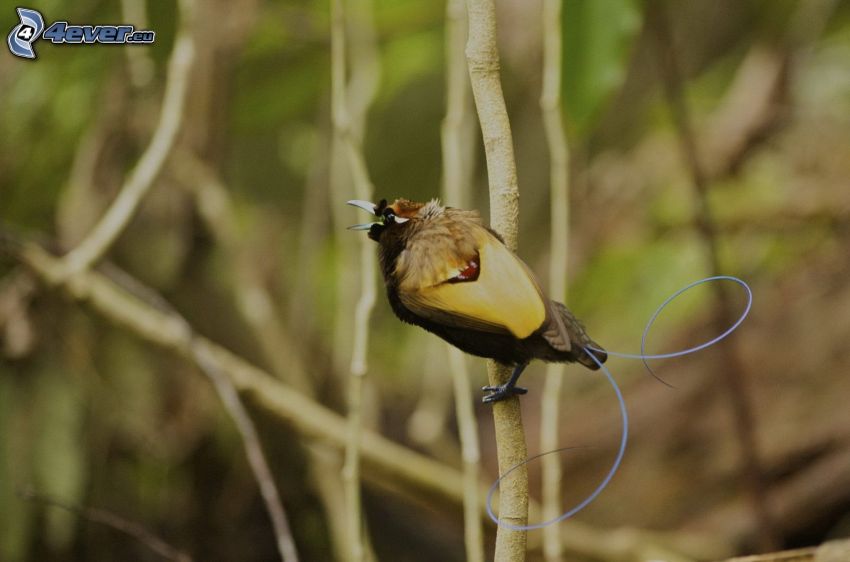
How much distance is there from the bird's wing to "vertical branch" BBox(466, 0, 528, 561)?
0.02 meters

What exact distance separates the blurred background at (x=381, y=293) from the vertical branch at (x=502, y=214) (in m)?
0.78

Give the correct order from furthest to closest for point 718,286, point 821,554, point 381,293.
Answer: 1. point 381,293
2. point 718,286
3. point 821,554

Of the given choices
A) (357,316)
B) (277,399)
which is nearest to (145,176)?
(277,399)

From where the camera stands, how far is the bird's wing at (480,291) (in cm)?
41

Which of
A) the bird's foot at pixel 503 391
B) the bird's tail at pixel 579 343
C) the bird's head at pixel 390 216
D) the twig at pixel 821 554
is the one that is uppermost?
the bird's head at pixel 390 216

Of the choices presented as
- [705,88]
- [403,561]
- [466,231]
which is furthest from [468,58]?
[705,88]

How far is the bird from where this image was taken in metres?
0.41

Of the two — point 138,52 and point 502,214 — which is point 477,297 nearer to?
point 502,214

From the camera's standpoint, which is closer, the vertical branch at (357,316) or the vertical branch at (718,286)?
the vertical branch at (357,316)

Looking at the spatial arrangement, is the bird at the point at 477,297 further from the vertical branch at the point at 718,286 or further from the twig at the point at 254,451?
the vertical branch at the point at 718,286

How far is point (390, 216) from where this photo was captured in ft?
1.49

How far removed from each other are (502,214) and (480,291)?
50 mm
